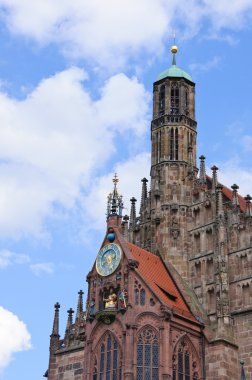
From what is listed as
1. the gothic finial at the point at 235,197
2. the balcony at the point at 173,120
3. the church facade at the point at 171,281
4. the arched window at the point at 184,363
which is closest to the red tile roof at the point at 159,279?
the church facade at the point at 171,281

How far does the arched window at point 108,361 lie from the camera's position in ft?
147

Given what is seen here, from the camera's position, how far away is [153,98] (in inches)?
2298

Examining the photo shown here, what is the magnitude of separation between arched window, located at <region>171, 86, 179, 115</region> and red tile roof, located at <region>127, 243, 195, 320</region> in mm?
11671

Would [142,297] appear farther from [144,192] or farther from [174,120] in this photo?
[174,120]

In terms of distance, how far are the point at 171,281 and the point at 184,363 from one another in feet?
22.9

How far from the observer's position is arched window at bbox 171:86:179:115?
5691 cm

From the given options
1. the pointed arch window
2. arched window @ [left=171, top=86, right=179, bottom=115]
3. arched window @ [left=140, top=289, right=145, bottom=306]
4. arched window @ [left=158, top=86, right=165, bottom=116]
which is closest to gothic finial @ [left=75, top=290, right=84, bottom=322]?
arched window @ [left=140, top=289, right=145, bottom=306]

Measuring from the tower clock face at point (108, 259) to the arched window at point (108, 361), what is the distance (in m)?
4.13

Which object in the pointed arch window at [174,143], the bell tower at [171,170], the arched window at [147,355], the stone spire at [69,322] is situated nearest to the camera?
the arched window at [147,355]

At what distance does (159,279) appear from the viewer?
1927 inches

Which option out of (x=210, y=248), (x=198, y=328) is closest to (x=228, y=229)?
(x=210, y=248)

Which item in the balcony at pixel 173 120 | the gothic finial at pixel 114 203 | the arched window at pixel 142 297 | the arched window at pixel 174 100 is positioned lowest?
the arched window at pixel 142 297

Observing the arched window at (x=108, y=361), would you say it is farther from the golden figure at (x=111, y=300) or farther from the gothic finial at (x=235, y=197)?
the gothic finial at (x=235, y=197)

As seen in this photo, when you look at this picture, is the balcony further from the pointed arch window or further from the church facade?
the pointed arch window
